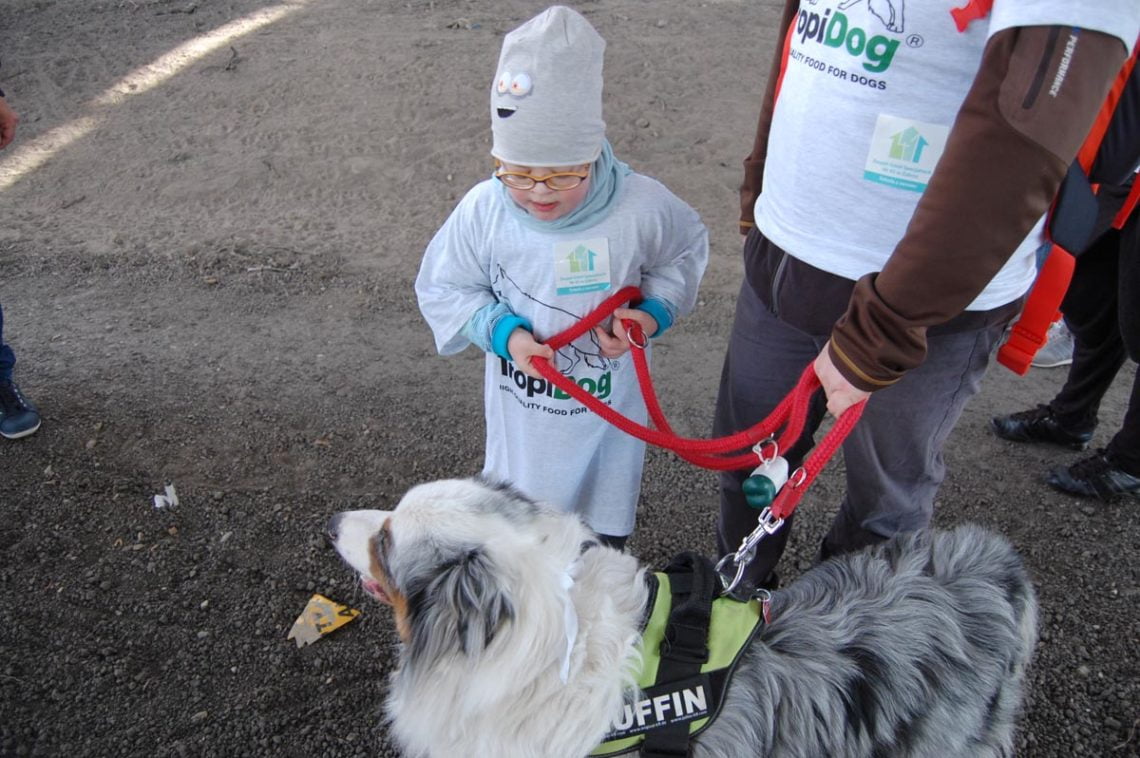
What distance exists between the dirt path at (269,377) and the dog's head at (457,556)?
3.13ft

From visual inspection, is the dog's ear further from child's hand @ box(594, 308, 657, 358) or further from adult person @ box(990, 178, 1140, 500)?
adult person @ box(990, 178, 1140, 500)

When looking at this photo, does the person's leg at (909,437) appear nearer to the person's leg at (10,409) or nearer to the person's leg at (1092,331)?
the person's leg at (1092,331)

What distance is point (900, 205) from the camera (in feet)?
5.20

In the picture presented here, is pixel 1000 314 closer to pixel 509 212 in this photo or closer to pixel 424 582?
pixel 509 212

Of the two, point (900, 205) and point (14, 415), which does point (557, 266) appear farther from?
point (14, 415)

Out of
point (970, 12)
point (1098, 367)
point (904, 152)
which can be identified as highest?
point (970, 12)

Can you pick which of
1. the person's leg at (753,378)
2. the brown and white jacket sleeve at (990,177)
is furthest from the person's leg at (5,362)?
the brown and white jacket sleeve at (990,177)

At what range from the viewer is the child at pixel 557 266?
1.83 meters

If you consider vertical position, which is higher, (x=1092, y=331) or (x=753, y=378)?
(x=753, y=378)

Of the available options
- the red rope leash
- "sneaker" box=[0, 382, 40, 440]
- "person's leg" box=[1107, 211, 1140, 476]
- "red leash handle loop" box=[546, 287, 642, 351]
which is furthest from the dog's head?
"sneaker" box=[0, 382, 40, 440]

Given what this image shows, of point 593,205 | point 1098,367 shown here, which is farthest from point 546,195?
A: point 1098,367

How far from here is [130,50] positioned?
23.2ft

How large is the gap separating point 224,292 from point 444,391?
1.72m

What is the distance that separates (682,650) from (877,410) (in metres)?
0.79
